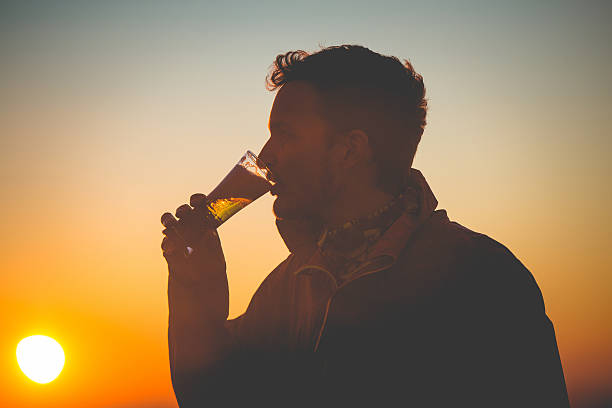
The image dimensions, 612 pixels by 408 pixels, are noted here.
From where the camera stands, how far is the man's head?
267 cm

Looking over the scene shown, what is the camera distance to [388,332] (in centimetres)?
232

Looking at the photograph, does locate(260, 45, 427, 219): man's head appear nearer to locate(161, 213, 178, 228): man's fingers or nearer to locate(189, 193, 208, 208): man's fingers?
locate(189, 193, 208, 208): man's fingers

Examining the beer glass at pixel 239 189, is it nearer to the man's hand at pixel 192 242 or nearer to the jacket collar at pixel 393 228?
the man's hand at pixel 192 242

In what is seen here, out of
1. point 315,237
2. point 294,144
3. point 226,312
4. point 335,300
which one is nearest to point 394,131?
point 294,144

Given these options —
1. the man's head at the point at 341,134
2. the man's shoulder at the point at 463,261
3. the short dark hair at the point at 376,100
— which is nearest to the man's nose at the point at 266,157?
the man's head at the point at 341,134

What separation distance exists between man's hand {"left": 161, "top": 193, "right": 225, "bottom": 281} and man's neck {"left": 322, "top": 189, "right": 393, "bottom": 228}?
637mm

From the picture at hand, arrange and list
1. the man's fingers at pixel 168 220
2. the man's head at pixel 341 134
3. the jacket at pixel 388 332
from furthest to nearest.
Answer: the man's head at pixel 341 134 < the man's fingers at pixel 168 220 < the jacket at pixel 388 332

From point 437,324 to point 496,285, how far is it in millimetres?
295

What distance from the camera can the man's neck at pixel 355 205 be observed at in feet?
8.67

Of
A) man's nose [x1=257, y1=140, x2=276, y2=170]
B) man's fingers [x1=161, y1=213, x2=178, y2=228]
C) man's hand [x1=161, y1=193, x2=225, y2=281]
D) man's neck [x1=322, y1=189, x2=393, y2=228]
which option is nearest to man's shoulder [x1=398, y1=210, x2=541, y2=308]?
man's neck [x1=322, y1=189, x2=393, y2=228]

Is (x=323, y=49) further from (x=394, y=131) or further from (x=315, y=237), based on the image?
(x=315, y=237)

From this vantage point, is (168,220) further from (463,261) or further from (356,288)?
(463,261)

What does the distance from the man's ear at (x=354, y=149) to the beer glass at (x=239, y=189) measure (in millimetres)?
416

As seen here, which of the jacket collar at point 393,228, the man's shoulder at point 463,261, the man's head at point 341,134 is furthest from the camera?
the man's head at point 341,134
